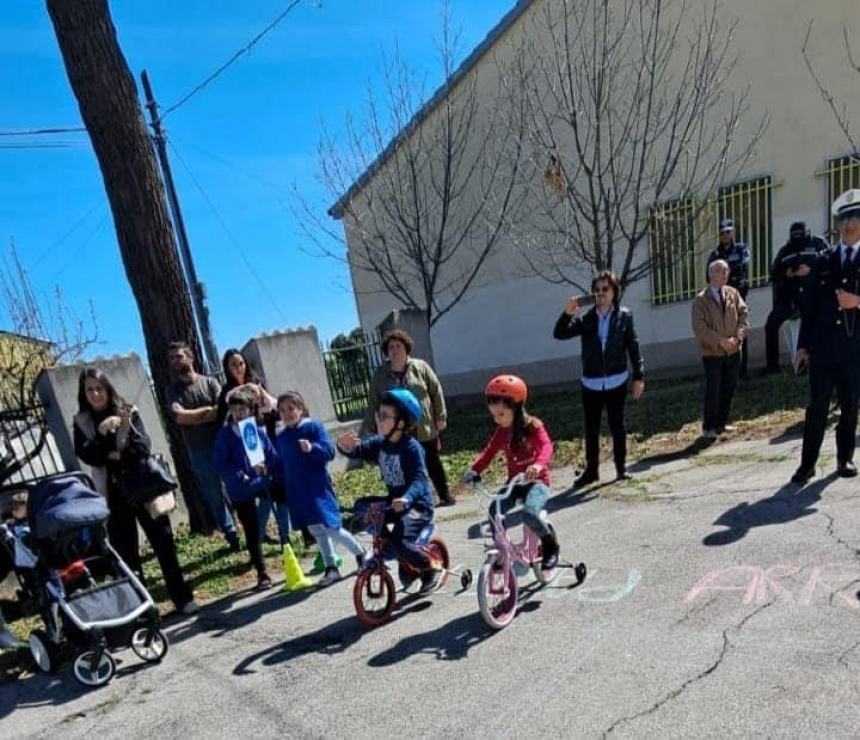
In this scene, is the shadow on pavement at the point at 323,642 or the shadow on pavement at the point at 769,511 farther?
the shadow on pavement at the point at 769,511

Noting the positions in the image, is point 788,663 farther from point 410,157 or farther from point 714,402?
point 410,157

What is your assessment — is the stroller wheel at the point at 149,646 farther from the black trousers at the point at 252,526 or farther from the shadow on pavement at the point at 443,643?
the shadow on pavement at the point at 443,643

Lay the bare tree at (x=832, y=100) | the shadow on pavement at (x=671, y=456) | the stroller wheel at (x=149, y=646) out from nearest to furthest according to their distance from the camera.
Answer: the stroller wheel at (x=149, y=646) < the shadow on pavement at (x=671, y=456) < the bare tree at (x=832, y=100)

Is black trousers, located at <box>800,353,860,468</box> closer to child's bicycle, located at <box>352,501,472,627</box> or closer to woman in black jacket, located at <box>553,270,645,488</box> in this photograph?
woman in black jacket, located at <box>553,270,645,488</box>

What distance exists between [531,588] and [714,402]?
386cm

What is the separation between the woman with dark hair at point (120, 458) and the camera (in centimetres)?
463

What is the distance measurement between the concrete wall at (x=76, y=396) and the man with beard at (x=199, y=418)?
701 mm

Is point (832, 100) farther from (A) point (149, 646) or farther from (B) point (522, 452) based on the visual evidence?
(A) point (149, 646)

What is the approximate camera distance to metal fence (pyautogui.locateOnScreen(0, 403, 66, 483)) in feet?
21.6

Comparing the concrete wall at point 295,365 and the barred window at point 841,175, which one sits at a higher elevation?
the barred window at point 841,175

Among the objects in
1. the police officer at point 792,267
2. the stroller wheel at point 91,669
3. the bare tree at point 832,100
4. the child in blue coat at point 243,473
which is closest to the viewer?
the stroller wheel at point 91,669

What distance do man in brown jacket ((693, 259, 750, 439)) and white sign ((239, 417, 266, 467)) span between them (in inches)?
185

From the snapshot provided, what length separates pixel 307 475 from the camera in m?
4.71

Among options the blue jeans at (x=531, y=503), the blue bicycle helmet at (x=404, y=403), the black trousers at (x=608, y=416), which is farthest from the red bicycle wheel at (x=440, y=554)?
the black trousers at (x=608, y=416)
